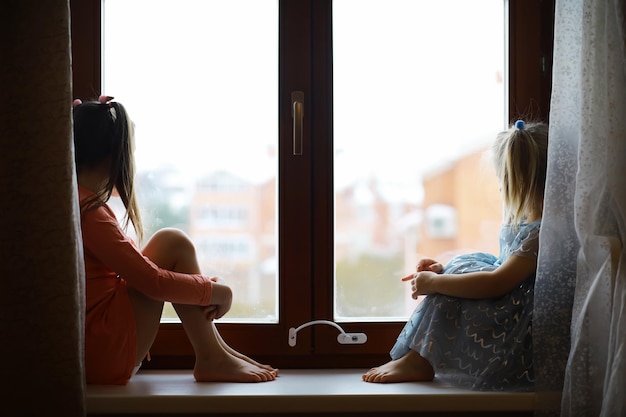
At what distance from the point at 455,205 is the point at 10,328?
990 mm

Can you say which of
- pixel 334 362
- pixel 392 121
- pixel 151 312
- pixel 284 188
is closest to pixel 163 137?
→ pixel 284 188

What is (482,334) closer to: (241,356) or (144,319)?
(241,356)

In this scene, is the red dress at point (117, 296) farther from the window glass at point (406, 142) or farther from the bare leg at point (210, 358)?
the window glass at point (406, 142)

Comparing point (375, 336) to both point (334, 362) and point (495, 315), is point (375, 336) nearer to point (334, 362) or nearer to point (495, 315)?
point (334, 362)

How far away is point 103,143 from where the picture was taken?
1645mm

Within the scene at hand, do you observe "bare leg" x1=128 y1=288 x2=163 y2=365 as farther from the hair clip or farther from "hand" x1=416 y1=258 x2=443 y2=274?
"hand" x1=416 y1=258 x2=443 y2=274

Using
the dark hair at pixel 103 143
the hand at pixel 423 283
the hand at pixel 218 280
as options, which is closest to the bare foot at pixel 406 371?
the hand at pixel 423 283

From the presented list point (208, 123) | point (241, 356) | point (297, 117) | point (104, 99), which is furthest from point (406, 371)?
point (104, 99)

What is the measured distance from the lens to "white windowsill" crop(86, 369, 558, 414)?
4.77 ft

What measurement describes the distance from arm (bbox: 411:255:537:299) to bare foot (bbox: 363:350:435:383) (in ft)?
0.49

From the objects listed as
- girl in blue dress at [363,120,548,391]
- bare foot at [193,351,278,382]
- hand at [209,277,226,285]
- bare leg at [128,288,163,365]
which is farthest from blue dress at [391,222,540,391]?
bare leg at [128,288,163,365]

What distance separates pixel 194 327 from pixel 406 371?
1.46ft

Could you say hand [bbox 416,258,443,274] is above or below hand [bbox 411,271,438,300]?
Answer: above

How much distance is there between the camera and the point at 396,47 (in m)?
1.82
